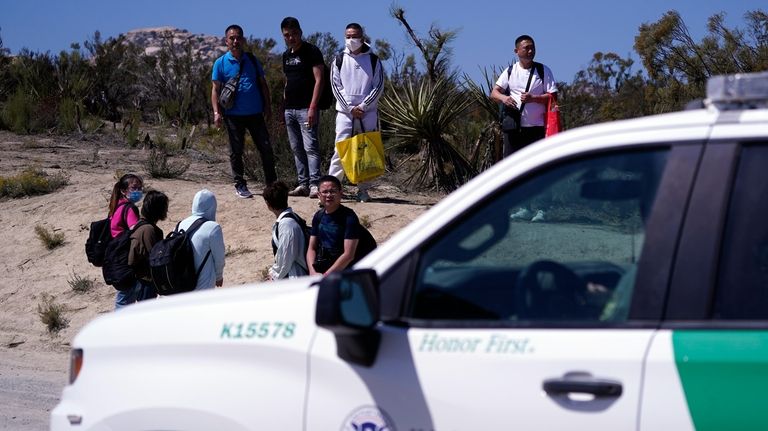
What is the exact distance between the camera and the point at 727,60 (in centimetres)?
1472

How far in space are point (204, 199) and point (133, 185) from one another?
1.24 m

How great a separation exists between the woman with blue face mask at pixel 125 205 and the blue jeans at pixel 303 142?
326 centimetres

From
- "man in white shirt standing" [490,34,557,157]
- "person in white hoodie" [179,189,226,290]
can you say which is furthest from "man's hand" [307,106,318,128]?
"person in white hoodie" [179,189,226,290]

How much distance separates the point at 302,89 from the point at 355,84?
0.76 meters

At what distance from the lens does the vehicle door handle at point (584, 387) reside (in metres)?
2.94

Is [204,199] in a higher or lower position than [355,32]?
lower

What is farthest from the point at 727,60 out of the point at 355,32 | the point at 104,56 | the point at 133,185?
the point at 104,56

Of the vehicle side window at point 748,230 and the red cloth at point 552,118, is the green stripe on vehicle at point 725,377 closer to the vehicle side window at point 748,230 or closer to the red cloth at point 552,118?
the vehicle side window at point 748,230

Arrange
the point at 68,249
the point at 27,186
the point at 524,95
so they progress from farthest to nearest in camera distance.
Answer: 1. the point at 27,186
2. the point at 68,249
3. the point at 524,95

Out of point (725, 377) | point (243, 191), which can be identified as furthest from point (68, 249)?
point (725, 377)

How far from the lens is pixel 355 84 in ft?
37.3

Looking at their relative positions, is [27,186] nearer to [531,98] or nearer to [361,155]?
[361,155]

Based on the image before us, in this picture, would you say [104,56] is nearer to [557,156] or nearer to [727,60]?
[727,60]

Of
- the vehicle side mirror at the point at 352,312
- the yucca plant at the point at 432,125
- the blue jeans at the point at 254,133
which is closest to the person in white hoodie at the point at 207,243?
the blue jeans at the point at 254,133
